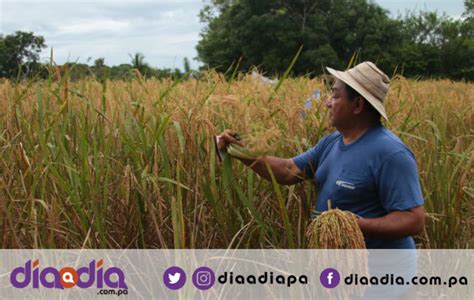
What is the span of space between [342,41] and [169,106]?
99.8 ft

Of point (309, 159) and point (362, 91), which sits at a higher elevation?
point (362, 91)

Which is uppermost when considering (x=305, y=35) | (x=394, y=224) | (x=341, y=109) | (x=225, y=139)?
(x=305, y=35)

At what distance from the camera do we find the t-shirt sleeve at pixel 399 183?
1.98 meters

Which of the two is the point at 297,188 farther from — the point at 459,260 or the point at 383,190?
the point at 459,260

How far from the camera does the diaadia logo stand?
2.14 m

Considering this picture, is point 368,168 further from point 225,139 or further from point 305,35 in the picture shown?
point 305,35

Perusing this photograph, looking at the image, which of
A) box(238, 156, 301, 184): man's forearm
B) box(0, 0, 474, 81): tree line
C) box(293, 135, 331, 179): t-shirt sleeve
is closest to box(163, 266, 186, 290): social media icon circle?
box(238, 156, 301, 184): man's forearm

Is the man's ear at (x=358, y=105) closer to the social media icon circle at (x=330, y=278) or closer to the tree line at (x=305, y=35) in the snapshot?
the social media icon circle at (x=330, y=278)

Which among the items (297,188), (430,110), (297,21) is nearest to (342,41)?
(297,21)

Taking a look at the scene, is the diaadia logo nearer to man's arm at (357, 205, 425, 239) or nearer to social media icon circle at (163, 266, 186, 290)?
social media icon circle at (163, 266, 186, 290)

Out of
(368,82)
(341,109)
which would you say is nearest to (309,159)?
(341,109)

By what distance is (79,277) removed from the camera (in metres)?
2.16

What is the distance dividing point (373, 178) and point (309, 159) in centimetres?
39

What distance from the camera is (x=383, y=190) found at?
6.68ft
